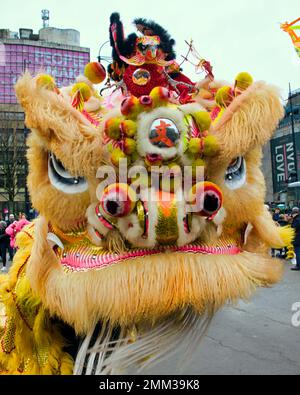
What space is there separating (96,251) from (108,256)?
0.08m

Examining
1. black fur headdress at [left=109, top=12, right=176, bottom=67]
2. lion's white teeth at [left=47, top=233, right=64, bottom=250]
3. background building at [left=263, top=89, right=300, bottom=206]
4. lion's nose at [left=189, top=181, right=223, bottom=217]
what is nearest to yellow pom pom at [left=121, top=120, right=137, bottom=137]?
lion's nose at [left=189, top=181, right=223, bottom=217]

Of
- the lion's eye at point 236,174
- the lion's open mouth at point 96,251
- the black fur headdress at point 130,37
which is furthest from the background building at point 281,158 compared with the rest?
the lion's open mouth at point 96,251

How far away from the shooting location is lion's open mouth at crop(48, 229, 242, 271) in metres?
1.75

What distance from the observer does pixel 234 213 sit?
198cm

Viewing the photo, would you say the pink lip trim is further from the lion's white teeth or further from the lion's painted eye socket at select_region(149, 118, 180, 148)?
the lion's painted eye socket at select_region(149, 118, 180, 148)

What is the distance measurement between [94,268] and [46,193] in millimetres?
413

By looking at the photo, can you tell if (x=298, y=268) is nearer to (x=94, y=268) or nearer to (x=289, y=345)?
(x=289, y=345)

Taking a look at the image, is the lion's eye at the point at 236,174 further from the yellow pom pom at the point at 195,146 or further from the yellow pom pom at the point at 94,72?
the yellow pom pom at the point at 94,72

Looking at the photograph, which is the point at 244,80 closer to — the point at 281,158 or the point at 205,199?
the point at 205,199

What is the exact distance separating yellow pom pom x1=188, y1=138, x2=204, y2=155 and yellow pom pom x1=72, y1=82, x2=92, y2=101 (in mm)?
555

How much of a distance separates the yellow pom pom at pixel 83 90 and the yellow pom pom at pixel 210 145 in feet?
1.96

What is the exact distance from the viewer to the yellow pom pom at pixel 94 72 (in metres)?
2.16

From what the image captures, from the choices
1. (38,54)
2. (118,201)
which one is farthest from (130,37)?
(38,54)
